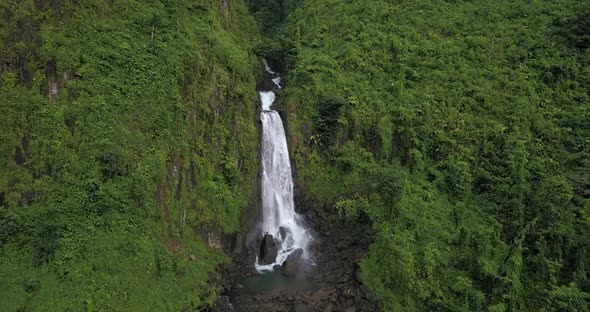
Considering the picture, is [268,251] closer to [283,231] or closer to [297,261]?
[297,261]

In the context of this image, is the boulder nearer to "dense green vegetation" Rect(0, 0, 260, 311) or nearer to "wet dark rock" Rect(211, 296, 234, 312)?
"dense green vegetation" Rect(0, 0, 260, 311)

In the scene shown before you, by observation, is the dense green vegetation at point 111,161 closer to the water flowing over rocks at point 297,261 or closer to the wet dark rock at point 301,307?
the water flowing over rocks at point 297,261

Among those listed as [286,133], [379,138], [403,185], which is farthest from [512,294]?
[286,133]

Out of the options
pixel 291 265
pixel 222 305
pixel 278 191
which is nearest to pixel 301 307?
pixel 291 265

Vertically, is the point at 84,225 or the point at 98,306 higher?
the point at 84,225

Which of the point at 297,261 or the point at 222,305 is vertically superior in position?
the point at 297,261

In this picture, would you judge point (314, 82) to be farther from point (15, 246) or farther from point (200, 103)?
point (15, 246)

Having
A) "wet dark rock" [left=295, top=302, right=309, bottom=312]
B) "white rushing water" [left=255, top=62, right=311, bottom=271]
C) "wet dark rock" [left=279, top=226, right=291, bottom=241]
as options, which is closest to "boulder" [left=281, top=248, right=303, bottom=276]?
"white rushing water" [left=255, top=62, right=311, bottom=271]
